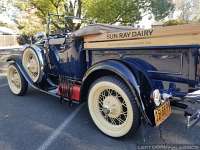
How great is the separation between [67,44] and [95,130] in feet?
5.02

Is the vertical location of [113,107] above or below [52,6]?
below

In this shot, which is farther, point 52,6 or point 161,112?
point 52,6

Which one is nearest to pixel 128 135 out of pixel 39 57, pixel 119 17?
pixel 39 57

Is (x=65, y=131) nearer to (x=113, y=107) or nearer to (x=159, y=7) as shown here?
(x=113, y=107)

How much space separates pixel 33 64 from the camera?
4.92 metres

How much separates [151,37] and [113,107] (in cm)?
107

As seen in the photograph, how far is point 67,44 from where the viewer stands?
4.28 meters

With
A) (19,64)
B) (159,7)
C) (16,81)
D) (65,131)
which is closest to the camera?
(65,131)

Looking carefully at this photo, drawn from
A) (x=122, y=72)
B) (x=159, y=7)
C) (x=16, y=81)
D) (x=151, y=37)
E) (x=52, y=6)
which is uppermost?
(x=159, y=7)

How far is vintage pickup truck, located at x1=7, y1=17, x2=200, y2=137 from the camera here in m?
2.85

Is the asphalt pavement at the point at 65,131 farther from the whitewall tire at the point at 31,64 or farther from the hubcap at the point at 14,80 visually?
the hubcap at the point at 14,80

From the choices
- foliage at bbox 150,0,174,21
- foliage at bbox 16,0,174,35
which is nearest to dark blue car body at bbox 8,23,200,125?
foliage at bbox 16,0,174,35

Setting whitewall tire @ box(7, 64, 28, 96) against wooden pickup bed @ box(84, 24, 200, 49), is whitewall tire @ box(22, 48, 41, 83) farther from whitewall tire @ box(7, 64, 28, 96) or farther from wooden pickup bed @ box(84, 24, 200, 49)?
wooden pickup bed @ box(84, 24, 200, 49)

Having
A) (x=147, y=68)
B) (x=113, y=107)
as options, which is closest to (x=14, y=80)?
(x=113, y=107)
